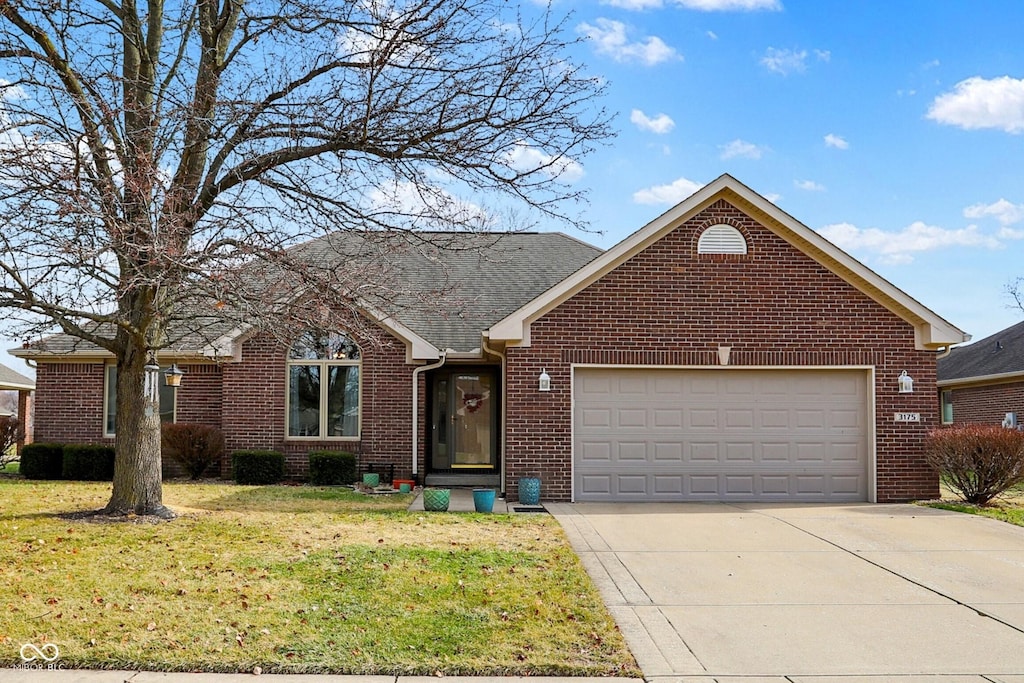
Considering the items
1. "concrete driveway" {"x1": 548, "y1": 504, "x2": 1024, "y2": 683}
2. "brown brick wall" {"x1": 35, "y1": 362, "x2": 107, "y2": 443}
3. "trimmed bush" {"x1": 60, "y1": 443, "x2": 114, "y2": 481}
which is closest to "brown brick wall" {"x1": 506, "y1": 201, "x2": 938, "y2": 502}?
"concrete driveway" {"x1": 548, "y1": 504, "x2": 1024, "y2": 683}

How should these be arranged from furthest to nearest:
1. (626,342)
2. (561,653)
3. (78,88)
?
1. (626,342)
2. (78,88)
3. (561,653)

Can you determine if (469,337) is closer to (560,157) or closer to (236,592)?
(560,157)

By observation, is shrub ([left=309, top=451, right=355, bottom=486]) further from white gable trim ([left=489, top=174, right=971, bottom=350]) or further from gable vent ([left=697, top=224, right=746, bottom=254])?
gable vent ([left=697, top=224, right=746, bottom=254])

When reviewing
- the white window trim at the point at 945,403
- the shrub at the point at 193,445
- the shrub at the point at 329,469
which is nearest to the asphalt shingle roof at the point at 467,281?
the shrub at the point at 193,445

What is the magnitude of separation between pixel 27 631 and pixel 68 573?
1802mm

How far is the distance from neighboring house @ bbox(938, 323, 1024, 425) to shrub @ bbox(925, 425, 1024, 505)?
34.3 ft

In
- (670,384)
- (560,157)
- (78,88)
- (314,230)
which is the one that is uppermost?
(78,88)

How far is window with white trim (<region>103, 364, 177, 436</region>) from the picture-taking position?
19078 millimetres

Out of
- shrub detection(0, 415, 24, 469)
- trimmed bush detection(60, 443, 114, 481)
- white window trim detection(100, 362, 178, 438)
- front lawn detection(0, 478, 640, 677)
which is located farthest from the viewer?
white window trim detection(100, 362, 178, 438)

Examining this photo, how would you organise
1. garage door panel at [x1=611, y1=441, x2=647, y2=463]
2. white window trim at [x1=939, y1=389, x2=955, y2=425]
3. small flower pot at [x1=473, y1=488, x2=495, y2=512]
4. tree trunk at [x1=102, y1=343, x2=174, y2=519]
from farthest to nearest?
1. white window trim at [x1=939, y1=389, x2=955, y2=425]
2. garage door panel at [x1=611, y1=441, x2=647, y2=463]
3. small flower pot at [x1=473, y1=488, x2=495, y2=512]
4. tree trunk at [x1=102, y1=343, x2=174, y2=519]

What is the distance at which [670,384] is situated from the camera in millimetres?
14984

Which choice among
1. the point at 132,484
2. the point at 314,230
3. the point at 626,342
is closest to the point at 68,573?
the point at 132,484

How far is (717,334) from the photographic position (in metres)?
14.9

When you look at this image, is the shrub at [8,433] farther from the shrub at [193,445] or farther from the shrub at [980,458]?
the shrub at [980,458]
